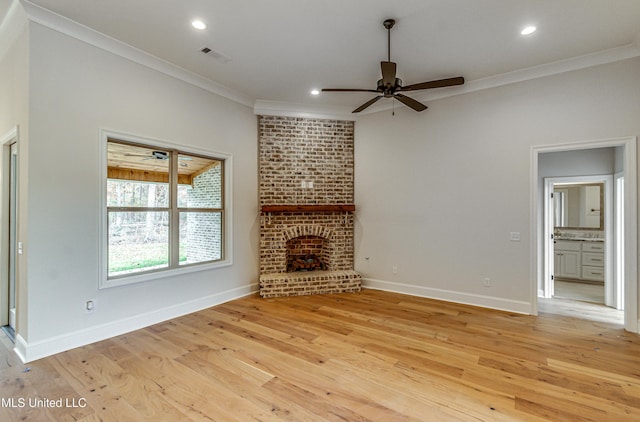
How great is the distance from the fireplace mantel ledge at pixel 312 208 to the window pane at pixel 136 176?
1.59 meters

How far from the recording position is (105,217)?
3127 mm

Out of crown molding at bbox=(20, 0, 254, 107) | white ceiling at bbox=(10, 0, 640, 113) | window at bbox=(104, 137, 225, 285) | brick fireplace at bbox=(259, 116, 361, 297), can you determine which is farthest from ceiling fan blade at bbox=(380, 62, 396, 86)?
window at bbox=(104, 137, 225, 285)

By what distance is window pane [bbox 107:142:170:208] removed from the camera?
3312 millimetres

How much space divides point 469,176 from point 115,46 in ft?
15.8

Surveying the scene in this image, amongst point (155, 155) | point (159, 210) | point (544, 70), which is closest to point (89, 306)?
point (159, 210)

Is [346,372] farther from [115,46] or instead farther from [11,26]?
[11,26]

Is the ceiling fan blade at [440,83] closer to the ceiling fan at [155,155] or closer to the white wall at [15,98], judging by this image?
the ceiling fan at [155,155]

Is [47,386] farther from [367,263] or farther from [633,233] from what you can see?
[633,233]

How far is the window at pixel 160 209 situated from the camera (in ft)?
10.9

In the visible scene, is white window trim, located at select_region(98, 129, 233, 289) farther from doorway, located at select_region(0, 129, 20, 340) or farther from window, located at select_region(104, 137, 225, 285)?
doorway, located at select_region(0, 129, 20, 340)

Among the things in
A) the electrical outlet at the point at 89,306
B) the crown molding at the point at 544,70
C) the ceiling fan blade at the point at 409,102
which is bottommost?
the electrical outlet at the point at 89,306

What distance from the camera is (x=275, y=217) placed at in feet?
16.4

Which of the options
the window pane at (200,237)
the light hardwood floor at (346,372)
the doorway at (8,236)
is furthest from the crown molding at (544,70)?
the doorway at (8,236)

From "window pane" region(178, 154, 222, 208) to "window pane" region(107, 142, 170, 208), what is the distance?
8.1 inches
